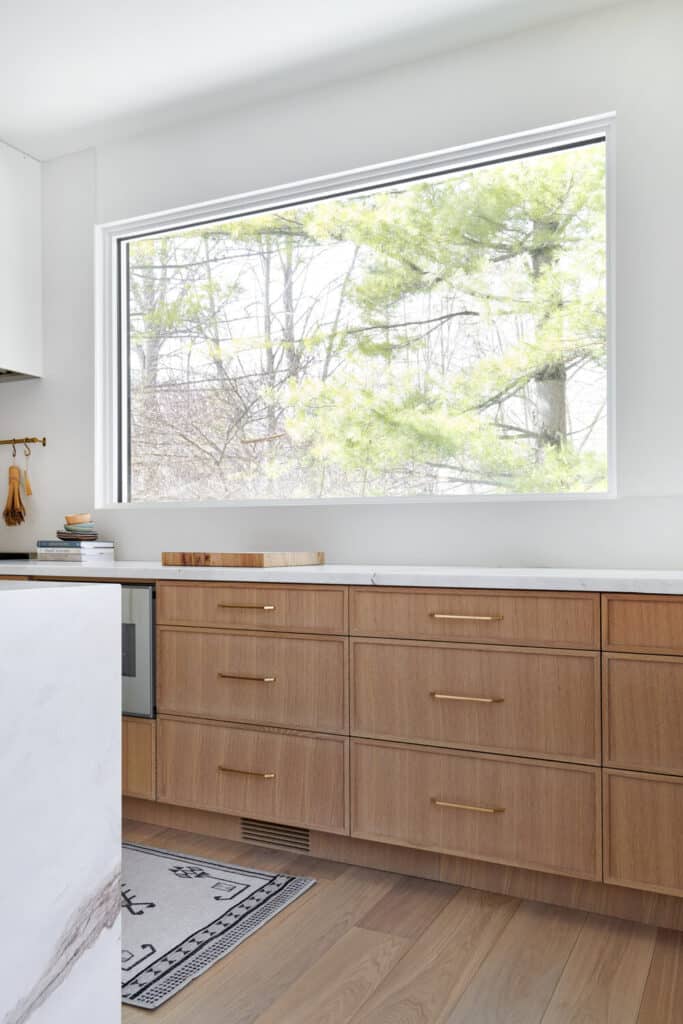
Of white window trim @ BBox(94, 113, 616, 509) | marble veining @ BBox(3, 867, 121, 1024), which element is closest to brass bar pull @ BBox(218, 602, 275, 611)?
white window trim @ BBox(94, 113, 616, 509)

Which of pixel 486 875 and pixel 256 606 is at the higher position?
pixel 256 606

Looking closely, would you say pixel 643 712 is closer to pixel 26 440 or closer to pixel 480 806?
pixel 480 806

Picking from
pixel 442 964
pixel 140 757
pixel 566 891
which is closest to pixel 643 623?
pixel 566 891

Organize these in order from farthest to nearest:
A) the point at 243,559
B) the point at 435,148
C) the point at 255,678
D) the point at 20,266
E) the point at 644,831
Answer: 1. the point at 20,266
2. the point at 435,148
3. the point at 243,559
4. the point at 255,678
5. the point at 644,831

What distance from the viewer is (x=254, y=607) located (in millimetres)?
2492

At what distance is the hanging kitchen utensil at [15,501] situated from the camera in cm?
364

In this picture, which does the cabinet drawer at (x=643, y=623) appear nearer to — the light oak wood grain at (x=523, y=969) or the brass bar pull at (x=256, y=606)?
the light oak wood grain at (x=523, y=969)

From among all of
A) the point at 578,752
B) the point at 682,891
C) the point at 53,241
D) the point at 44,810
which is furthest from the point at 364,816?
the point at 53,241

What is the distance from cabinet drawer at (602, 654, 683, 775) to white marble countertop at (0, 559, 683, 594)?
18cm

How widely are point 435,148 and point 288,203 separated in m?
0.63

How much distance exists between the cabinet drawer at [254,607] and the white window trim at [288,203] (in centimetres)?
61

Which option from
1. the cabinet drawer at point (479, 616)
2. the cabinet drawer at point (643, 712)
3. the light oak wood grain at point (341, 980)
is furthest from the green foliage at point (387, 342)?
the light oak wood grain at point (341, 980)

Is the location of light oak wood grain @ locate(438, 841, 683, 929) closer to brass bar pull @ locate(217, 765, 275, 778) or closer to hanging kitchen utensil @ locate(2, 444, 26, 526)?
brass bar pull @ locate(217, 765, 275, 778)

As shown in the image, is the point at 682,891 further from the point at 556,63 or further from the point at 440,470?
the point at 556,63
